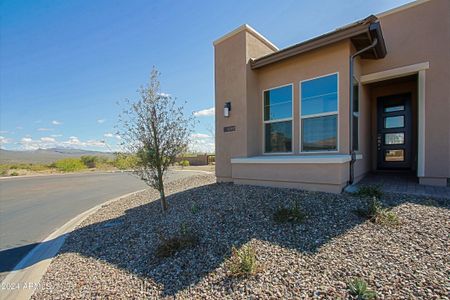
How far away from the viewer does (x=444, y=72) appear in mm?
5605

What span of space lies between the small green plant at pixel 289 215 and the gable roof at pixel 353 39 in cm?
424

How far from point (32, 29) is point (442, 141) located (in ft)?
49.2

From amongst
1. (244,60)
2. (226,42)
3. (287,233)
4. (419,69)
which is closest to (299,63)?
(244,60)

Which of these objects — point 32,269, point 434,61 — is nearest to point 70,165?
point 32,269

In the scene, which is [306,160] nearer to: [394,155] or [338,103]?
[338,103]

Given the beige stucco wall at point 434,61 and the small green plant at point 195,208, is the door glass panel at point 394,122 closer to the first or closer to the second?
the beige stucco wall at point 434,61

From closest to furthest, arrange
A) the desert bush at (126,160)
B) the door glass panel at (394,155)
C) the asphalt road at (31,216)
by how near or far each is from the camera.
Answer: the asphalt road at (31,216) < the desert bush at (126,160) < the door glass panel at (394,155)

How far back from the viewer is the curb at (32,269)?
3.06 metres

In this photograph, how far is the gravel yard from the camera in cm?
237

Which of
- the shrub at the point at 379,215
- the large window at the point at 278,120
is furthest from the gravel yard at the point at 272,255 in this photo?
the large window at the point at 278,120

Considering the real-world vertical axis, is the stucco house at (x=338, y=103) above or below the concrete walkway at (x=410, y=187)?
above

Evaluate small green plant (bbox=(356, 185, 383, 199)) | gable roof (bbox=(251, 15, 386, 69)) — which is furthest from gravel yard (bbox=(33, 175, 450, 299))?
gable roof (bbox=(251, 15, 386, 69))

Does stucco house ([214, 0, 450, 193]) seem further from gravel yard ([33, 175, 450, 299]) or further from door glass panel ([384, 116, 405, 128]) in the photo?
gravel yard ([33, 175, 450, 299])

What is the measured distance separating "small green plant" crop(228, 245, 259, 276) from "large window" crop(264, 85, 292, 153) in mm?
4179
